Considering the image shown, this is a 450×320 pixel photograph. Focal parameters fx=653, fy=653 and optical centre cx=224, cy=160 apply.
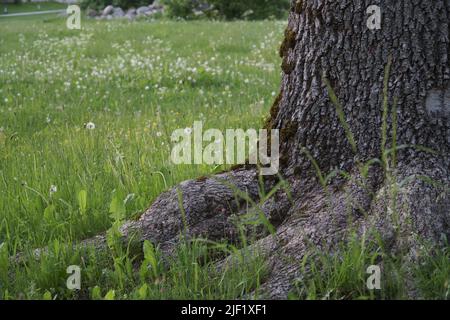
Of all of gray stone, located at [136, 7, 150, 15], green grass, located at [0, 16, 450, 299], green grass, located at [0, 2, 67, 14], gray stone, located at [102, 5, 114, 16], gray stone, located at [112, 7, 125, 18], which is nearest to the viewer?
green grass, located at [0, 16, 450, 299]

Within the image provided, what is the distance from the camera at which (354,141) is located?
343 centimetres

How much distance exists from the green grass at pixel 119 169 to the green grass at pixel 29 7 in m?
22.9

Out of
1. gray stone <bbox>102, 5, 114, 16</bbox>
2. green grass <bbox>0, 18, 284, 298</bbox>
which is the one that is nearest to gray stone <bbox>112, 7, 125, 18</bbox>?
gray stone <bbox>102, 5, 114, 16</bbox>

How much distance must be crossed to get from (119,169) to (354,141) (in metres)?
1.87

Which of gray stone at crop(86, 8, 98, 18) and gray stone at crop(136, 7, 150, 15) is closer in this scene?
gray stone at crop(136, 7, 150, 15)

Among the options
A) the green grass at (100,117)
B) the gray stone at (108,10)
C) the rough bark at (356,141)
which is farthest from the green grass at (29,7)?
the rough bark at (356,141)

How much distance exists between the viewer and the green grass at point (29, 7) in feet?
108

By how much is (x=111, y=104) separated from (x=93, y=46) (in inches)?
211

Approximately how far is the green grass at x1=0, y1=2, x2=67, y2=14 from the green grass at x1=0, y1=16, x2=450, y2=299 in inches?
900

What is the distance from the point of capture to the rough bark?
3236mm

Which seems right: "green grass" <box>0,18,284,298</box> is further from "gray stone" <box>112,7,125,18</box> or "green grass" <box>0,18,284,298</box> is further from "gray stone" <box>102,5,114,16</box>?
"gray stone" <box>102,5,114,16</box>

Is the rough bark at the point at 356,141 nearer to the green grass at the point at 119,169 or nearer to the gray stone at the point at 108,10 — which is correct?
the green grass at the point at 119,169

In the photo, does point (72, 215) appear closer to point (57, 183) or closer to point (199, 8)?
point (57, 183)

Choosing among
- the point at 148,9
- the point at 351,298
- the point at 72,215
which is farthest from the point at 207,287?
the point at 148,9
